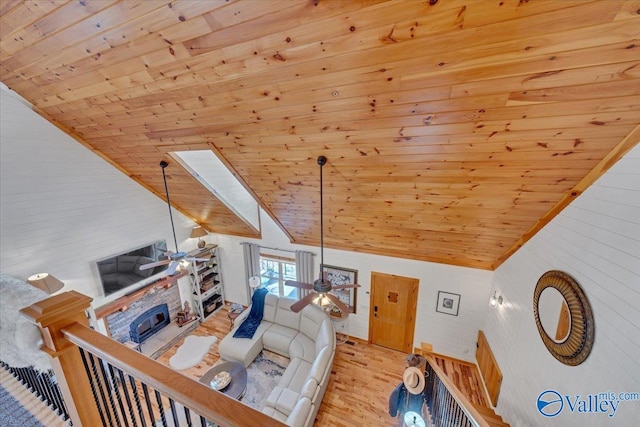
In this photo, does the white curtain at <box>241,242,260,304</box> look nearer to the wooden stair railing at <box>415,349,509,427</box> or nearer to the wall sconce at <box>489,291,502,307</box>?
the wooden stair railing at <box>415,349,509,427</box>

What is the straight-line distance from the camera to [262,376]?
463 cm

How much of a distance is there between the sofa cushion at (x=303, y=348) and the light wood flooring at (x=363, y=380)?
541 millimetres

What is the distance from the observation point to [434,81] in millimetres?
1716

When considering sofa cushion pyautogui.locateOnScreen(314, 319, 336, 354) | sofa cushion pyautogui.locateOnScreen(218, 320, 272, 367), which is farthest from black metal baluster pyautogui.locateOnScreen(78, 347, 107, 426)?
sofa cushion pyautogui.locateOnScreen(218, 320, 272, 367)

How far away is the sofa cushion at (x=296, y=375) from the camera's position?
4.00 metres

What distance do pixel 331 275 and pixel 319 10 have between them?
486cm

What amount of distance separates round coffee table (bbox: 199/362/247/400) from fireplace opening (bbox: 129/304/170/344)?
211 centimetres

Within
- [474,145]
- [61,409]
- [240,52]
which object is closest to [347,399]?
[61,409]

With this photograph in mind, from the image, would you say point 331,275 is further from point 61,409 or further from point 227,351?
point 61,409

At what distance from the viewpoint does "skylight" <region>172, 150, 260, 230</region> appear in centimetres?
380

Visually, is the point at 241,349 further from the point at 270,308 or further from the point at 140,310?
the point at 140,310

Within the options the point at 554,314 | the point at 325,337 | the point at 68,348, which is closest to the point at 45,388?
the point at 68,348

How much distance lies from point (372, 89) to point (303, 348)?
480 centimetres

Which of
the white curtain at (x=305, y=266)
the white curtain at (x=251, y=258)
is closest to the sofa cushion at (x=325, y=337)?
the white curtain at (x=305, y=266)
